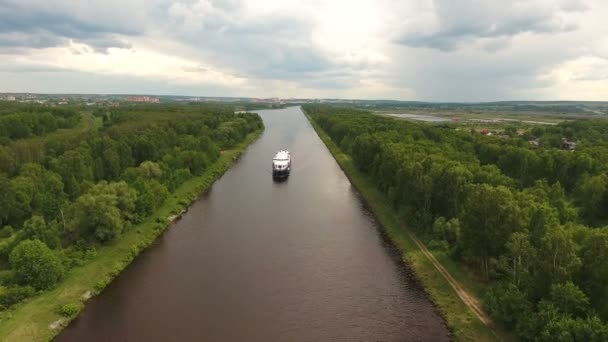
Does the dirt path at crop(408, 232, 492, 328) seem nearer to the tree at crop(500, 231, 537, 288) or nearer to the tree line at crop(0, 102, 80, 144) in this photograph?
the tree at crop(500, 231, 537, 288)

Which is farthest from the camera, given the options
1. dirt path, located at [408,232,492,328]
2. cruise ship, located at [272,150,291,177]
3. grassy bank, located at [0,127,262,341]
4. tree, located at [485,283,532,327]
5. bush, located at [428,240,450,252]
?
cruise ship, located at [272,150,291,177]

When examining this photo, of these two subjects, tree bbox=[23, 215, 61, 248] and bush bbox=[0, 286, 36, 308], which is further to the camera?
tree bbox=[23, 215, 61, 248]

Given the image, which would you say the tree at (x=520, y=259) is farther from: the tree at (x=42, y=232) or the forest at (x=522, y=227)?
the tree at (x=42, y=232)

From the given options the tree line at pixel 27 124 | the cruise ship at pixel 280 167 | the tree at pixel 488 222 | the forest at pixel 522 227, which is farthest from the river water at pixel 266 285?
the tree line at pixel 27 124

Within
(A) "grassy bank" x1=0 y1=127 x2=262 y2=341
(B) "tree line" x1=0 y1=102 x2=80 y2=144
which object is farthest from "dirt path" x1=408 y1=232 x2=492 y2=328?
(B) "tree line" x1=0 y1=102 x2=80 y2=144

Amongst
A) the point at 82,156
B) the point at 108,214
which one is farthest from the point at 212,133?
the point at 108,214

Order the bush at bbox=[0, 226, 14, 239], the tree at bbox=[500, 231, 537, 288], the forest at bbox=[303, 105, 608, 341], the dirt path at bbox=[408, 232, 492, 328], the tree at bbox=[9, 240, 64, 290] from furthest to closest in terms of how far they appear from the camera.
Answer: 1. the bush at bbox=[0, 226, 14, 239]
2. the tree at bbox=[9, 240, 64, 290]
3. the dirt path at bbox=[408, 232, 492, 328]
4. the tree at bbox=[500, 231, 537, 288]
5. the forest at bbox=[303, 105, 608, 341]
